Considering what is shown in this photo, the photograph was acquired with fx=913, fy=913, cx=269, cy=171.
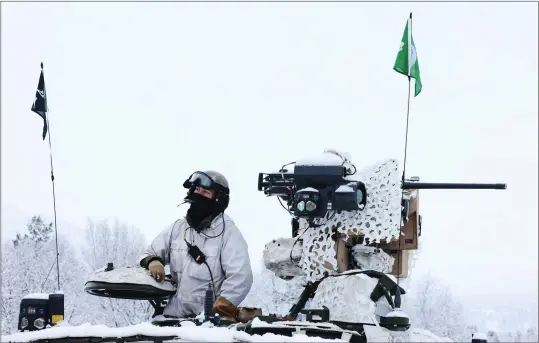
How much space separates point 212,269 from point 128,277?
770mm

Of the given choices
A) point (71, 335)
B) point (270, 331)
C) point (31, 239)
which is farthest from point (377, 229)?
point (31, 239)

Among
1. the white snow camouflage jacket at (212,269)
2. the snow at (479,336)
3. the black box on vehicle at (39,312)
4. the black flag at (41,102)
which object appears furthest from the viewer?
the black flag at (41,102)

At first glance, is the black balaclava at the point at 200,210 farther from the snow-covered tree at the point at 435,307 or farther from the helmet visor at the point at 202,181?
the snow-covered tree at the point at 435,307

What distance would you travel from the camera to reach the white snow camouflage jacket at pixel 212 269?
25.1ft

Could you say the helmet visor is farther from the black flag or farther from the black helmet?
the black flag

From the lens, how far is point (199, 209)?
309 inches

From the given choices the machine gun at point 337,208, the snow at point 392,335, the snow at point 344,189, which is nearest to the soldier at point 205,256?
the machine gun at point 337,208

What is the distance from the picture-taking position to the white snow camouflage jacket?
25.1 feet

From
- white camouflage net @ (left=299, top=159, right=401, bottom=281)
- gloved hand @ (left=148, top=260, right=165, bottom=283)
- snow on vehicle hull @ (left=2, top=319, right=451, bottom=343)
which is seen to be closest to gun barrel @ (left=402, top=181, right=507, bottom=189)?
white camouflage net @ (left=299, top=159, right=401, bottom=281)

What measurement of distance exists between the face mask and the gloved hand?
0.50 m

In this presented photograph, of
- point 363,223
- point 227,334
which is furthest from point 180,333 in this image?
point 363,223

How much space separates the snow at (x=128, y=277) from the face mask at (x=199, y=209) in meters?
0.64

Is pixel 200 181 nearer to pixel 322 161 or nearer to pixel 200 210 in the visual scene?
pixel 200 210

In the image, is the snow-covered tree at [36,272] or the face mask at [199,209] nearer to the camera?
the face mask at [199,209]
